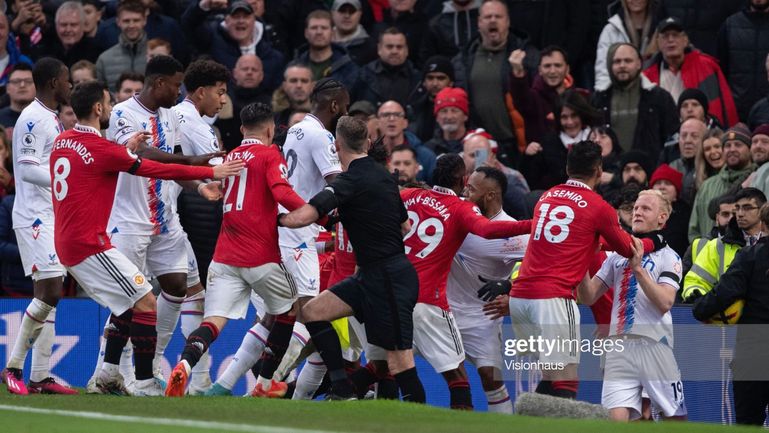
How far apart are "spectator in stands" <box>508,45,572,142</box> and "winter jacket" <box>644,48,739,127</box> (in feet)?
4.96

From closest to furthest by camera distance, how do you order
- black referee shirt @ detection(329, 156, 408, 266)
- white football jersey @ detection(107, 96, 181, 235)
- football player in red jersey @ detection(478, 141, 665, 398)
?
1. black referee shirt @ detection(329, 156, 408, 266)
2. football player in red jersey @ detection(478, 141, 665, 398)
3. white football jersey @ detection(107, 96, 181, 235)

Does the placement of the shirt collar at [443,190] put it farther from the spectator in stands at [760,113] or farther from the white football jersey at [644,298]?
the spectator in stands at [760,113]

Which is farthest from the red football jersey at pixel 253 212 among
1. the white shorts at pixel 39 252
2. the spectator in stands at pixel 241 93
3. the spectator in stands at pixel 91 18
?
the spectator in stands at pixel 91 18

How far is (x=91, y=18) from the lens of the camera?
20.3 m

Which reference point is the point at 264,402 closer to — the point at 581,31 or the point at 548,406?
the point at 548,406

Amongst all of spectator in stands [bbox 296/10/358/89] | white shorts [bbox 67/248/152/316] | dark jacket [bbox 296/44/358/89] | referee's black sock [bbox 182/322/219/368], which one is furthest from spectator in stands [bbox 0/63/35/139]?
referee's black sock [bbox 182/322/219/368]

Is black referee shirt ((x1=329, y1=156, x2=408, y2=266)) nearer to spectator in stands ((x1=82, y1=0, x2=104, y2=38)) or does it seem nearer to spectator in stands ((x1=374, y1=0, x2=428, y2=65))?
spectator in stands ((x1=374, y1=0, x2=428, y2=65))

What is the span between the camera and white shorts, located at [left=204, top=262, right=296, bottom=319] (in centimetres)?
1280

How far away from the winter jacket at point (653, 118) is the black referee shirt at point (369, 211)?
254 inches

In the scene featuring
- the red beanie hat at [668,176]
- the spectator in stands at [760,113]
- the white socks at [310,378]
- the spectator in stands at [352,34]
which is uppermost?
the spectator in stands at [352,34]

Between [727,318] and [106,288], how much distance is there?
17.9 feet

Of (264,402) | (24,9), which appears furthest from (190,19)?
(264,402)

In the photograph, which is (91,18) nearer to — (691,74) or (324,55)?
(324,55)

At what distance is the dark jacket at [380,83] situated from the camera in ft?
63.3
